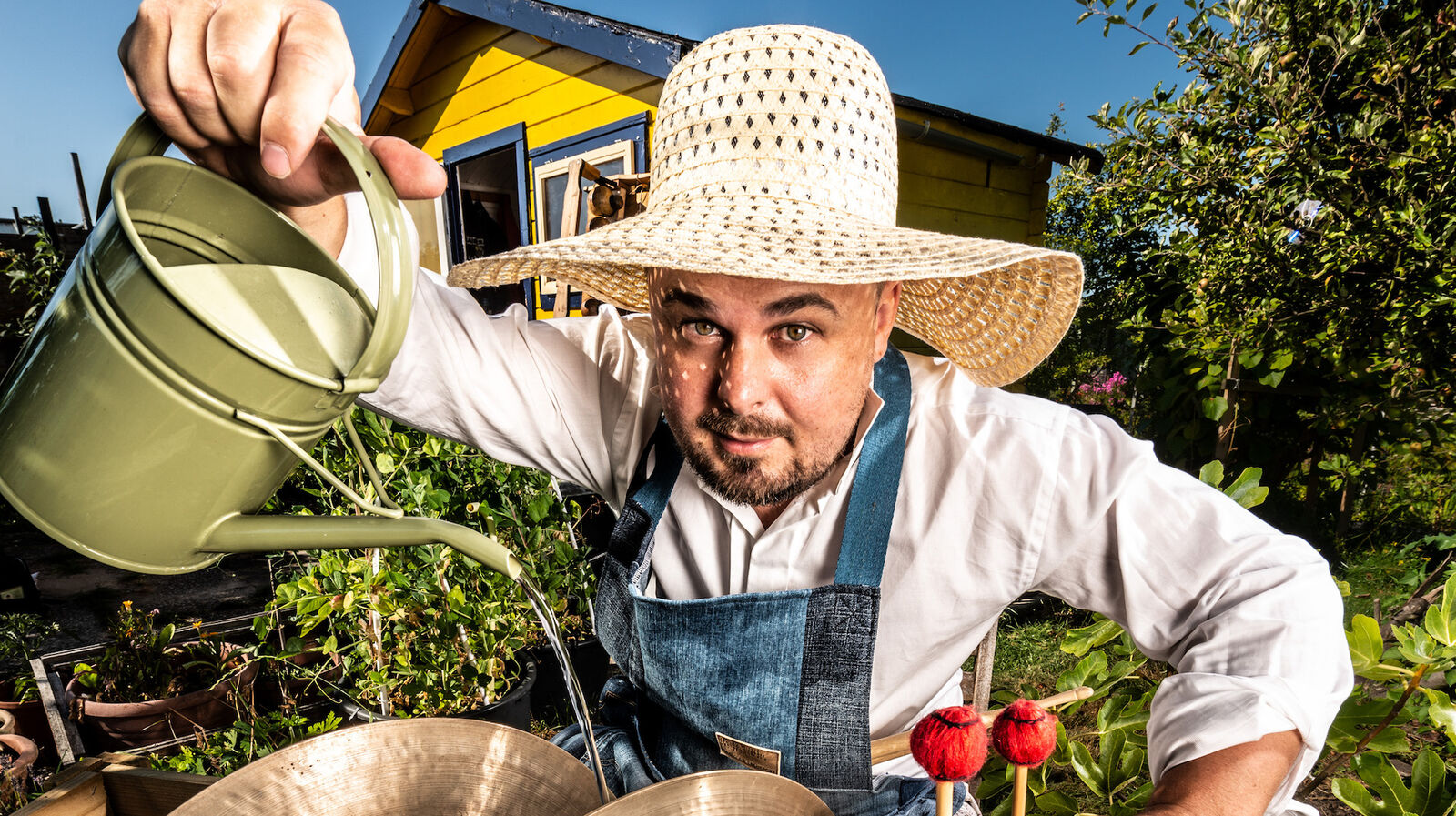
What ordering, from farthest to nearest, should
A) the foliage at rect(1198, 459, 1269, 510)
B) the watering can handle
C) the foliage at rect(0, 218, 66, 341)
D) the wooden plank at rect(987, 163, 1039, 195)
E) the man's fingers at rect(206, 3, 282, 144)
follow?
the foliage at rect(0, 218, 66, 341) → the wooden plank at rect(987, 163, 1039, 195) → the foliage at rect(1198, 459, 1269, 510) → the man's fingers at rect(206, 3, 282, 144) → the watering can handle

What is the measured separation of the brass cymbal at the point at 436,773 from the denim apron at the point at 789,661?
0.49 metres

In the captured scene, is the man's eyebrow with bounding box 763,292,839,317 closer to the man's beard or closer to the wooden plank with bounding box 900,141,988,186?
the man's beard

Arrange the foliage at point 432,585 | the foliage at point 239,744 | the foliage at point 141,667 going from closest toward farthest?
1. the foliage at point 239,744
2. the foliage at point 432,585
3. the foliage at point 141,667

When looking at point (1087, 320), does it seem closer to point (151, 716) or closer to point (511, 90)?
point (511, 90)

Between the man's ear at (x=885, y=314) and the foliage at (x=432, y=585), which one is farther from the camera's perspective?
the foliage at (x=432, y=585)

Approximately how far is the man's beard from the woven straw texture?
0.30 metres

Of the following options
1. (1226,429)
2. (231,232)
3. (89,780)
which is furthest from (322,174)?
(1226,429)

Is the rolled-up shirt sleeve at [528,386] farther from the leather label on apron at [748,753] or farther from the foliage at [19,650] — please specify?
the foliage at [19,650]

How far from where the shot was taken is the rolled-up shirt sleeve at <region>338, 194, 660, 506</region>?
54.6 inches

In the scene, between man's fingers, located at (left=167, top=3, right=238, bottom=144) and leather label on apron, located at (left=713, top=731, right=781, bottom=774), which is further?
leather label on apron, located at (left=713, top=731, right=781, bottom=774)

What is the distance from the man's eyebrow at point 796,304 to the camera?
1184mm

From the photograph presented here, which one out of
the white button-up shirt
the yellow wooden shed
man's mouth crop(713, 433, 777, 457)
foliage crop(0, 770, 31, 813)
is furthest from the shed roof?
foliage crop(0, 770, 31, 813)

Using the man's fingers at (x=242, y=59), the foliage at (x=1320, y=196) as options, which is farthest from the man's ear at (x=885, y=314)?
the foliage at (x=1320, y=196)

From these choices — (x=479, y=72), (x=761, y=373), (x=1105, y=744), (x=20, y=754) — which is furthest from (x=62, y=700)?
(x=479, y=72)
